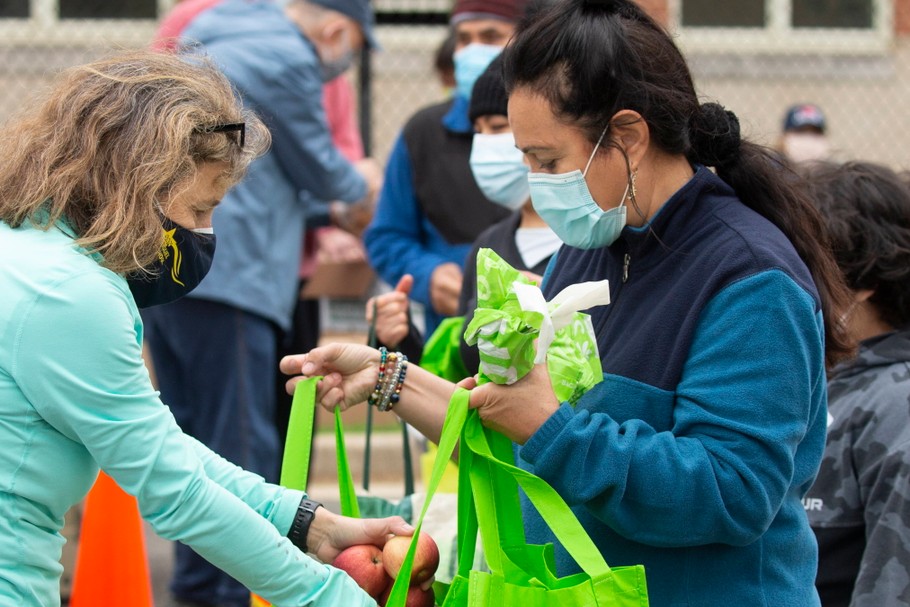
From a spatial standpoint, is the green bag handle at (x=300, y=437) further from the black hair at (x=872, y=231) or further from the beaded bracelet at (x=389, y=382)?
the black hair at (x=872, y=231)

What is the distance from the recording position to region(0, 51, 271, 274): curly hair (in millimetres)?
1961

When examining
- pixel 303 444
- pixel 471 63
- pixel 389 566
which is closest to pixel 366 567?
pixel 389 566

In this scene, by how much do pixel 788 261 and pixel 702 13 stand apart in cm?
846

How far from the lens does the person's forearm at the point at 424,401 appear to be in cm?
244

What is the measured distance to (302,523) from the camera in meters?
2.39

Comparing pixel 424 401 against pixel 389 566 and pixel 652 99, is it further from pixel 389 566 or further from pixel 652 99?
pixel 652 99

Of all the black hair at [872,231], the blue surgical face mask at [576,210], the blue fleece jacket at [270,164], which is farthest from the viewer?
the blue fleece jacket at [270,164]

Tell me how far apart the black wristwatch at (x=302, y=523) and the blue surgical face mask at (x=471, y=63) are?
A: 2038mm

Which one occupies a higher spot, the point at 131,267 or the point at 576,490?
the point at 131,267

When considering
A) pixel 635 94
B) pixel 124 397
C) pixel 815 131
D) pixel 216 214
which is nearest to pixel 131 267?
pixel 124 397

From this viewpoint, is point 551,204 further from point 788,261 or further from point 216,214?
point 216,214

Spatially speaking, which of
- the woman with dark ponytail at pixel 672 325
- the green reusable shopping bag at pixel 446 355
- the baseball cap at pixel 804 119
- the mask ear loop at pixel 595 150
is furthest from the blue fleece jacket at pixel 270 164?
the baseball cap at pixel 804 119

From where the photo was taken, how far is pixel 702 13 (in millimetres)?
9969

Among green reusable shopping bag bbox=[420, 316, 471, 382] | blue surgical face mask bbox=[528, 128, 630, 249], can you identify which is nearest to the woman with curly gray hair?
blue surgical face mask bbox=[528, 128, 630, 249]
